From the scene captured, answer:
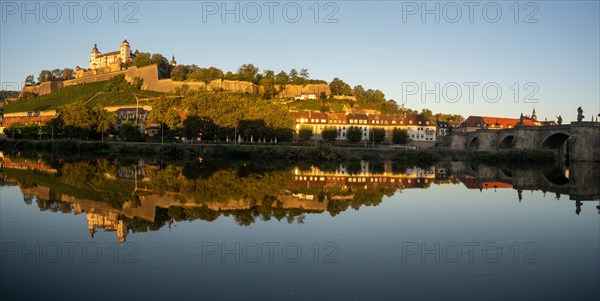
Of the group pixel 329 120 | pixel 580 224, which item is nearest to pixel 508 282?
pixel 580 224

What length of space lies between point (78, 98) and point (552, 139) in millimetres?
106618

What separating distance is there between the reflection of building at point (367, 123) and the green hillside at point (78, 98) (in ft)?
134

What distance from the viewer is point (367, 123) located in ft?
312

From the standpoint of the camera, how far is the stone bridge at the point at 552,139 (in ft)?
157

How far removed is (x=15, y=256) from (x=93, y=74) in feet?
452

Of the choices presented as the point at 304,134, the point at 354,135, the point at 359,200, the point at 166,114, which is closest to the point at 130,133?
the point at 166,114

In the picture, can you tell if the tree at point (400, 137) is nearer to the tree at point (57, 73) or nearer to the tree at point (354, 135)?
the tree at point (354, 135)

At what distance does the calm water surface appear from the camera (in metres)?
8.38

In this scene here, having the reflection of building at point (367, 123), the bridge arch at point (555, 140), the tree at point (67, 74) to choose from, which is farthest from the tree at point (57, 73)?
the bridge arch at point (555, 140)

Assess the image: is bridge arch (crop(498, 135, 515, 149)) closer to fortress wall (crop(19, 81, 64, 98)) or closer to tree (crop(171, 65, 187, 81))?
tree (crop(171, 65, 187, 81))

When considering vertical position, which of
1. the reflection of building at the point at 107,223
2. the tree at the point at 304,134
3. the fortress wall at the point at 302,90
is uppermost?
the fortress wall at the point at 302,90

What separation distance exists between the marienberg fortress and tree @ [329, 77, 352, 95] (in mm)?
2092

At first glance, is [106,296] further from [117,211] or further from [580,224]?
[580,224]

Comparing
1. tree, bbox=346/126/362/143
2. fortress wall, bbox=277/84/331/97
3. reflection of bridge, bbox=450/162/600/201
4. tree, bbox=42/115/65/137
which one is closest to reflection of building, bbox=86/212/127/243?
reflection of bridge, bbox=450/162/600/201
